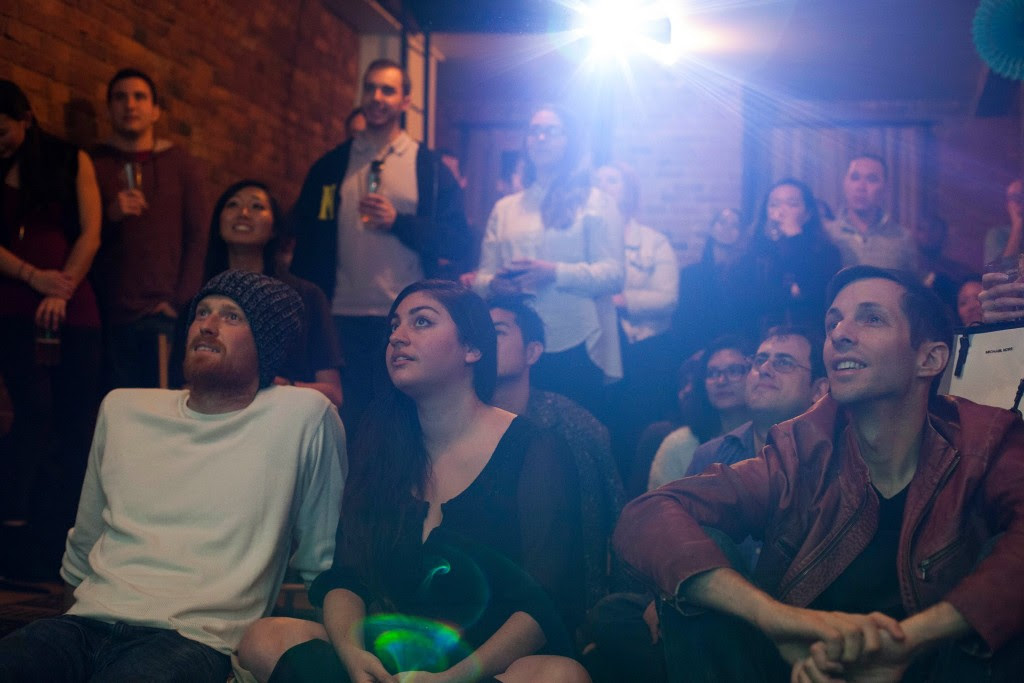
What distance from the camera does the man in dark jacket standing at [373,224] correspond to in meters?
4.32

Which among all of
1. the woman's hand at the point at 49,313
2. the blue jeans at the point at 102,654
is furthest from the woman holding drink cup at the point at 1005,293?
the woman's hand at the point at 49,313

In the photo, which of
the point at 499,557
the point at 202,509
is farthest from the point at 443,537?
the point at 202,509

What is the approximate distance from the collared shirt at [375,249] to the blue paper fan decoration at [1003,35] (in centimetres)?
217

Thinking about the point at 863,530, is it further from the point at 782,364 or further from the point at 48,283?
the point at 48,283

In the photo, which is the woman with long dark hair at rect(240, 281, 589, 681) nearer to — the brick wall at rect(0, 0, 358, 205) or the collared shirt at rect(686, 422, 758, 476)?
the collared shirt at rect(686, 422, 758, 476)

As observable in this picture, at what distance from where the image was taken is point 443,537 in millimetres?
2582

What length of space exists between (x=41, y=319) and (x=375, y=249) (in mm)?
1288

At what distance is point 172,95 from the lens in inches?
231

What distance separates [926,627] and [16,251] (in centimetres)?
361

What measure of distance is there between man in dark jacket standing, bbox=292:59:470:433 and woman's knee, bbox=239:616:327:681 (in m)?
1.75

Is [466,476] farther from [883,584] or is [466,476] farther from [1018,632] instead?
[1018,632]

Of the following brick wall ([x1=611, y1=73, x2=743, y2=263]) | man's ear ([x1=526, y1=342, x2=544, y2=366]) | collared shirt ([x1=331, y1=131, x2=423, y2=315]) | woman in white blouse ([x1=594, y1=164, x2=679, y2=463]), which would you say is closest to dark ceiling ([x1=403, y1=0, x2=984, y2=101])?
brick wall ([x1=611, y1=73, x2=743, y2=263])

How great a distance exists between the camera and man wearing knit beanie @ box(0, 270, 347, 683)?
100 inches

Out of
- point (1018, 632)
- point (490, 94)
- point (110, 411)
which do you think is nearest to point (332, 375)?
point (110, 411)
